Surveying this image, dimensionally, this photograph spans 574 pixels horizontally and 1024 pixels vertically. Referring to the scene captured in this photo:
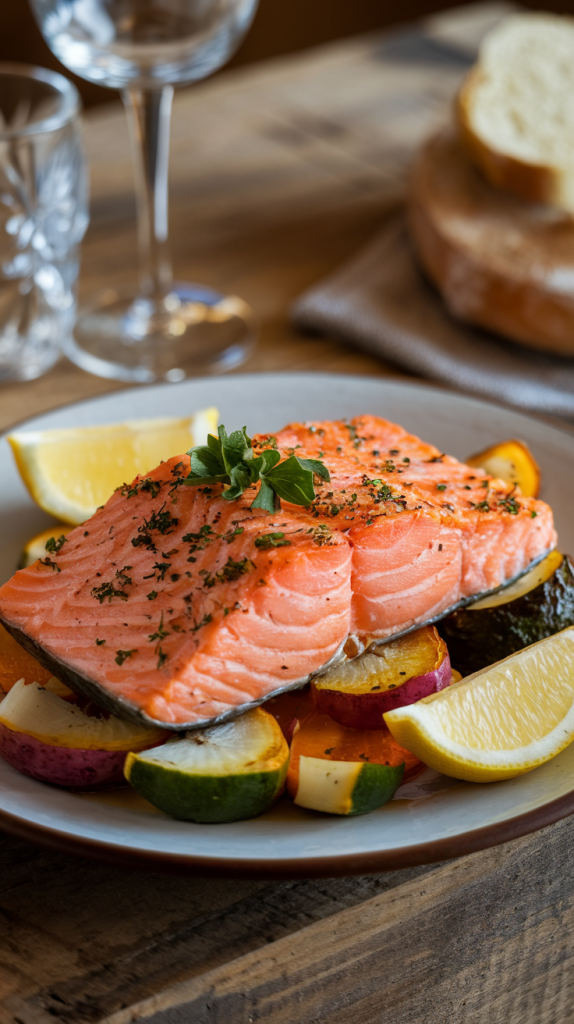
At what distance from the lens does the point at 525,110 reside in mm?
3637

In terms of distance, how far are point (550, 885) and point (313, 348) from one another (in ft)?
6.91

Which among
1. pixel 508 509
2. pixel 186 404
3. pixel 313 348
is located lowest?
pixel 313 348

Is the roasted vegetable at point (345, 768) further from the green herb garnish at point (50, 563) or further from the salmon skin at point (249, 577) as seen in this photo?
the green herb garnish at point (50, 563)

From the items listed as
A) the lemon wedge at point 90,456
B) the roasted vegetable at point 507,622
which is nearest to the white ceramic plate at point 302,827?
the roasted vegetable at point 507,622

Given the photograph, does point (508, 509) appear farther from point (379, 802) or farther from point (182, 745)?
point (182, 745)

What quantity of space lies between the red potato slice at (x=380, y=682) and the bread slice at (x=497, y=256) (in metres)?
1.61

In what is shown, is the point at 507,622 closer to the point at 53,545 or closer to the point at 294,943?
the point at 294,943

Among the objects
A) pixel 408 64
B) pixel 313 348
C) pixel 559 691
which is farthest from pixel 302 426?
pixel 408 64

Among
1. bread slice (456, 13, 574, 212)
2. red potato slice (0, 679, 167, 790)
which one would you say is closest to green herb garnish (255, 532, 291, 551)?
red potato slice (0, 679, 167, 790)

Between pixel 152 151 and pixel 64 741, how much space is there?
6.96 ft

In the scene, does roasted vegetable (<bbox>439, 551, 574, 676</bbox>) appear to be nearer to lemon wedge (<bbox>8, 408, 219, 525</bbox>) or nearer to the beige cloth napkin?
lemon wedge (<bbox>8, 408, 219, 525</bbox>)

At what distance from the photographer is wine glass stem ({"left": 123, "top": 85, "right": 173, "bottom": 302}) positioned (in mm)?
3064

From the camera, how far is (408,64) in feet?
16.9

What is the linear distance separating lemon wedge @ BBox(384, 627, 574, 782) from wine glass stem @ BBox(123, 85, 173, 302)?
206 cm
